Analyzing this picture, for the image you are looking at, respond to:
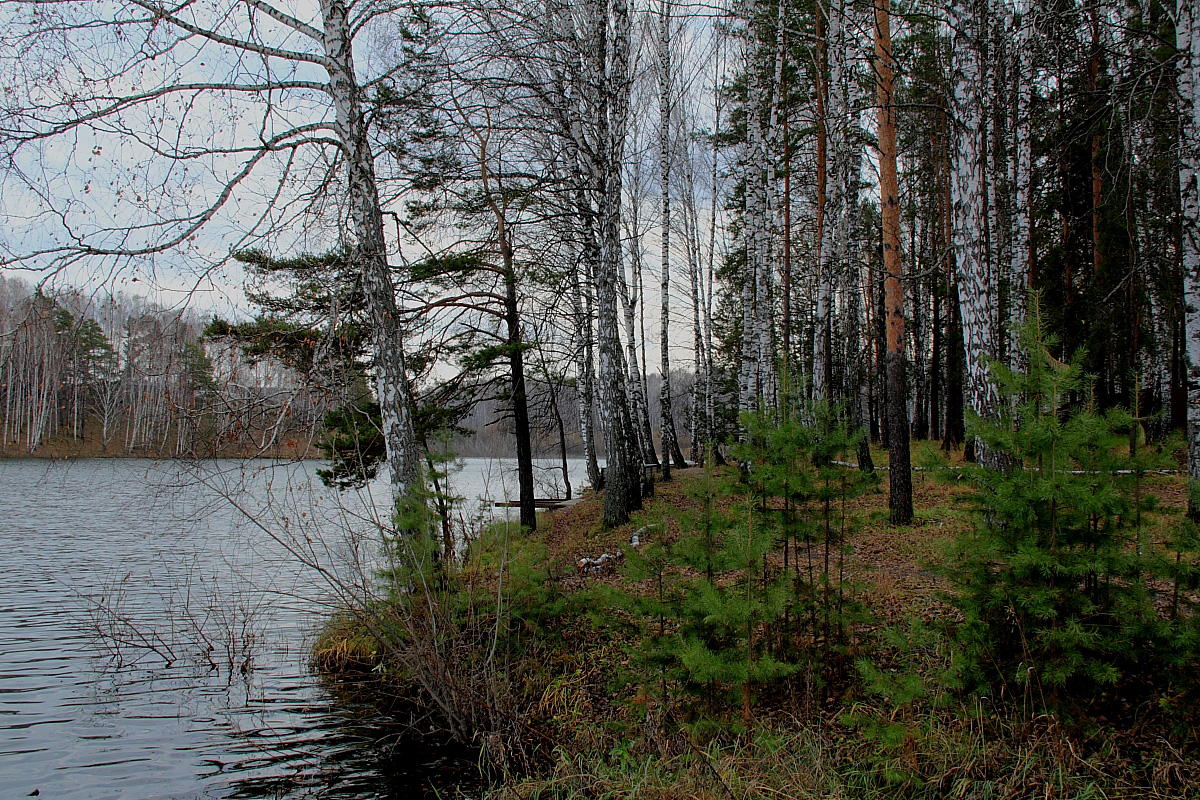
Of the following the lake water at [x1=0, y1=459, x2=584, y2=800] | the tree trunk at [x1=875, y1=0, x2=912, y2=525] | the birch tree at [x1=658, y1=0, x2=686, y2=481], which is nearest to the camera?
the lake water at [x1=0, y1=459, x2=584, y2=800]

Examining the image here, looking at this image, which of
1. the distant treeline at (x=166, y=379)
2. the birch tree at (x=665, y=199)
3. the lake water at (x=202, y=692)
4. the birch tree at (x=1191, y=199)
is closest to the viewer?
the lake water at (x=202, y=692)

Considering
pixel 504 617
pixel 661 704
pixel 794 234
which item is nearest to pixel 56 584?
pixel 504 617

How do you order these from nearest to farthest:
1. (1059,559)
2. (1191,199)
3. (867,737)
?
(1059,559)
(867,737)
(1191,199)

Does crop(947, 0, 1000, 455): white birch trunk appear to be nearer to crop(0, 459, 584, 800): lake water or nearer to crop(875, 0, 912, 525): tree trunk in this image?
crop(875, 0, 912, 525): tree trunk

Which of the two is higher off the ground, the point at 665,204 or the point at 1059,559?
the point at 665,204

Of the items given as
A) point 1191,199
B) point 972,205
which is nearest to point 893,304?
point 972,205

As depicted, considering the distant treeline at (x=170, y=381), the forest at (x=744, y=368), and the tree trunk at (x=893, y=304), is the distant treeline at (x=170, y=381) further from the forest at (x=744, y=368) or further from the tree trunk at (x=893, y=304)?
the tree trunk at (x=893, y=304)

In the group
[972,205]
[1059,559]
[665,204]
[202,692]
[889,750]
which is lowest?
[202,692]

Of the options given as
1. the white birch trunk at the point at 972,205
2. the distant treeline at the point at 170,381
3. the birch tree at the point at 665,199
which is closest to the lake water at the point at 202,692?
the distant treeline at the point at 170,381

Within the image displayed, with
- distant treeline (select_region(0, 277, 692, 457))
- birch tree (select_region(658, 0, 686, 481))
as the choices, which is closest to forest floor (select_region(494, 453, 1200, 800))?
distant treeline (select_region(0, 277, 692, 457))

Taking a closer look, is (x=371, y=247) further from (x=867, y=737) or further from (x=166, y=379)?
(x=867, y=737)

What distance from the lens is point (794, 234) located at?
2228 centimetres

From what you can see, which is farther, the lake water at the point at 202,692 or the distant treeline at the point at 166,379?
the distant treeline at the point at 166,379

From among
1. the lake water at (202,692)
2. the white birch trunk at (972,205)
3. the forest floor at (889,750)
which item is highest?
the white birch trunk at (972,205)
